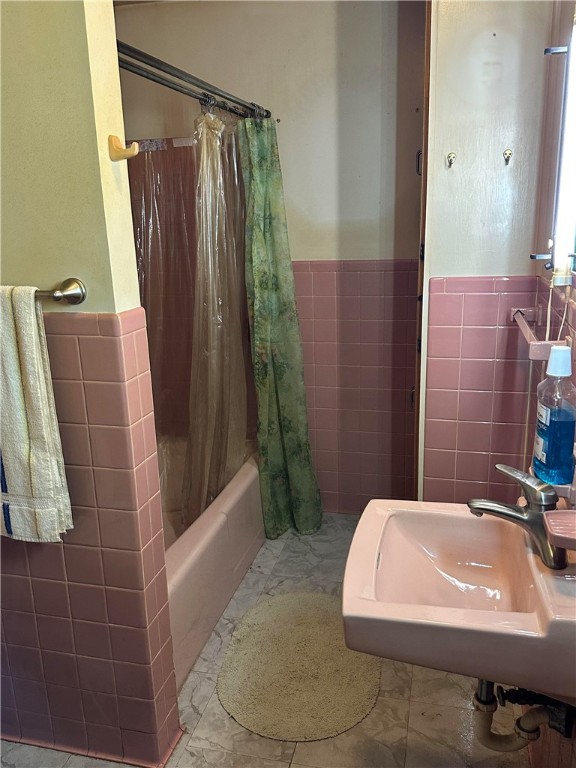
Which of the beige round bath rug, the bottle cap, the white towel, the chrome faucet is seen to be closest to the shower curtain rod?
the white towel

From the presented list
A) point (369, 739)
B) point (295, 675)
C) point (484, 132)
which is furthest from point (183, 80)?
point (369, 739)

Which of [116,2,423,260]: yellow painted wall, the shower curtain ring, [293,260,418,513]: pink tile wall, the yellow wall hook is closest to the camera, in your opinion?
the yellow wall hook

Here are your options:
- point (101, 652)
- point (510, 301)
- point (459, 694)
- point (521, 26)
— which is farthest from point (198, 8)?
point (459, 694)

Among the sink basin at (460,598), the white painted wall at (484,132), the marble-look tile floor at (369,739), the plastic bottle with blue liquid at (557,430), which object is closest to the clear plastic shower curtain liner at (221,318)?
the marble-look tile floor at (369,739)

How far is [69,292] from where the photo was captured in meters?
1.26

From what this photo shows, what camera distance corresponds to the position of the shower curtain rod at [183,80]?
1.60 m

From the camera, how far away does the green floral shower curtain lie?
229cm

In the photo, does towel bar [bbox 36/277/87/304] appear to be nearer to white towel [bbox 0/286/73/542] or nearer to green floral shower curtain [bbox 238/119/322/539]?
white towel [bbox 0/286/73/542]

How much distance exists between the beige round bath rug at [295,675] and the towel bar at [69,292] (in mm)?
1216

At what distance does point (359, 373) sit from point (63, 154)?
5.41 ft

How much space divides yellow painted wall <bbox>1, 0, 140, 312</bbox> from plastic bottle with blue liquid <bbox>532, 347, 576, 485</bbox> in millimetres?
904

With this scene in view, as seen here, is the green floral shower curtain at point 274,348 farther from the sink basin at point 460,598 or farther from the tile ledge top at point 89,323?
the sink basin at point 460,598

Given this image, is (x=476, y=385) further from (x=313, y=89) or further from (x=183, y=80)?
(x=313, y=89)

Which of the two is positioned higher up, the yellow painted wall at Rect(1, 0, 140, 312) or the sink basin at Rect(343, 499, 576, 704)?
the yellow painted wall at Rect(1, 0, 140, 312)
